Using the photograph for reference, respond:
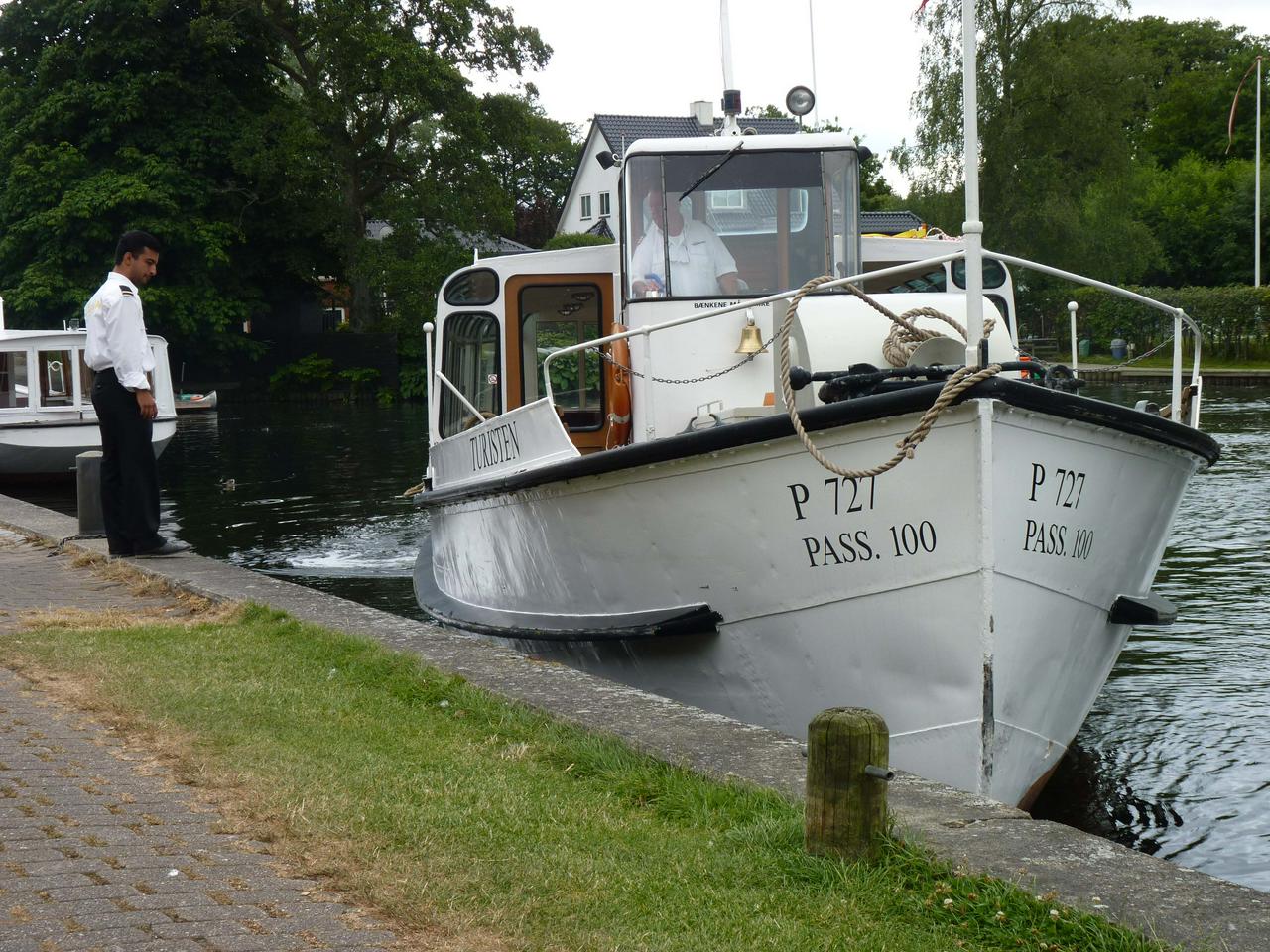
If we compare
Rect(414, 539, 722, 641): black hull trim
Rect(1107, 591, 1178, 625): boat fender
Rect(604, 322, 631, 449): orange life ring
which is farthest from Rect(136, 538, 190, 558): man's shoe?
Rect(1107, 591, 1178, 625): boat fender

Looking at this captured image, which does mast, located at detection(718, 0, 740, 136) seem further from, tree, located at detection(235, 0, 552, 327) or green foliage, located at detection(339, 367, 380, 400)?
green foliage, located at detection(339, 367, 380, 400)

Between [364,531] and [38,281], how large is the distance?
30.4 m

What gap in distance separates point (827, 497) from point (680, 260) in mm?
2605

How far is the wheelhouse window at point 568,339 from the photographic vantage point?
929 centimetres

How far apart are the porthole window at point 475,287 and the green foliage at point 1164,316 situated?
31.2 m

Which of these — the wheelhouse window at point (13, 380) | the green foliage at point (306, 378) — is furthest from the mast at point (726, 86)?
the green foliage at point (306, 378)

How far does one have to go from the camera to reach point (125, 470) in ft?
29.9

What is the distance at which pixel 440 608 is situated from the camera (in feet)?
31.3

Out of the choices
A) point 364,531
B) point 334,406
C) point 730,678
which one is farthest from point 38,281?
point 730,678

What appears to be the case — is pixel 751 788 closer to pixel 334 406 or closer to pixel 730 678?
pixel 730 678

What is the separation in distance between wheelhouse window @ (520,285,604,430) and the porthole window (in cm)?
22

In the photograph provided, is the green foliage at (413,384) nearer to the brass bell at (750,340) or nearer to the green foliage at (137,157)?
the green foliage at (137,157)

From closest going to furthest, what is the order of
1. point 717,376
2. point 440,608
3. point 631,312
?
point 717,376, point 631,312, point 440,608

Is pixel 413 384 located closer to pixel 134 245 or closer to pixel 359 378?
pixel 359 378
